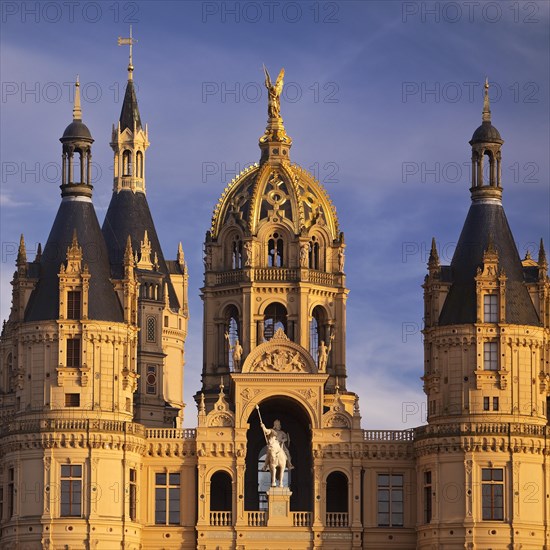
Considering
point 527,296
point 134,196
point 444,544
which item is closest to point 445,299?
point 527,296

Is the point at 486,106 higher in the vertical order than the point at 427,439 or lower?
higher

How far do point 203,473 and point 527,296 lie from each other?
20475 mm

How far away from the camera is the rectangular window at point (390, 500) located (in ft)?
504

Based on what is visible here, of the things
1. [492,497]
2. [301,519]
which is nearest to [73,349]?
[301,519]

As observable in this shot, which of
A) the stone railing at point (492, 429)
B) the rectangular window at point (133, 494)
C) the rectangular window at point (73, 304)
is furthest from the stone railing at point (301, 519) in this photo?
the rectangular window at point (73, 304)

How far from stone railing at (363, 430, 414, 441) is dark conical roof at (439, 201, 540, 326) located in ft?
22.6

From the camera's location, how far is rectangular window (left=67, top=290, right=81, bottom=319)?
150 metres

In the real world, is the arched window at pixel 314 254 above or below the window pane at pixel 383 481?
above

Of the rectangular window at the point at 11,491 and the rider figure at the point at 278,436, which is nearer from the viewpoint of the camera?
the rectangular window at the point at 11,491

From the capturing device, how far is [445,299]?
153m

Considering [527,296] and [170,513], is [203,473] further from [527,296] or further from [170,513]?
[527,296]

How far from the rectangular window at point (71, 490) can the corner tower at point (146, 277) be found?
1390 cm

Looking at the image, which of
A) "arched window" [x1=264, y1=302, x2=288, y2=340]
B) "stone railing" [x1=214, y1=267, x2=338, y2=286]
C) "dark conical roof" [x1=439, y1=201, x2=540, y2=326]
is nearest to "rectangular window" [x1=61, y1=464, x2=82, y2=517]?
"arched window" [x1=264, y1=302, x2=288, y2=340]

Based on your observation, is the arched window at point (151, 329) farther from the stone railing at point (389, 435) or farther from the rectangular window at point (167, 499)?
the stone railing at point (389, 435)
